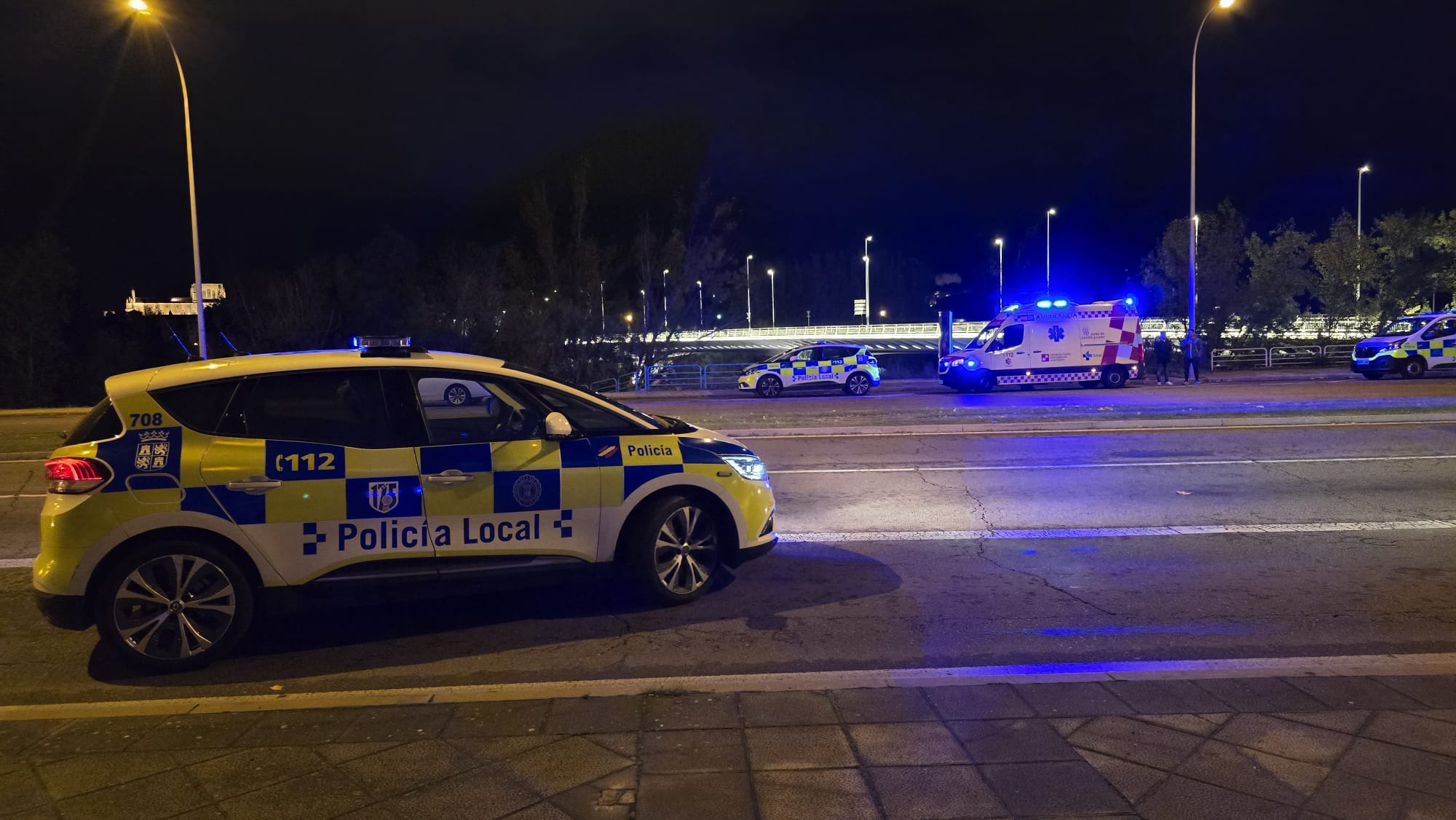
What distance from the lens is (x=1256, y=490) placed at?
1024 centimetres

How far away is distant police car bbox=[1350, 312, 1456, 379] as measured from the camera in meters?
27.5

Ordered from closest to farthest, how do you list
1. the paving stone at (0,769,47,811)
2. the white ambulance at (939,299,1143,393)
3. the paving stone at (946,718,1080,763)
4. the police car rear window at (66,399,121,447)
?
1. the paving stone at (0,769,47,811)
2. the paving stone at (946,718,1080,763)
3. the police car rear window at (66,399,121,447)
4. the white ambulance at (939,299,1143,393)

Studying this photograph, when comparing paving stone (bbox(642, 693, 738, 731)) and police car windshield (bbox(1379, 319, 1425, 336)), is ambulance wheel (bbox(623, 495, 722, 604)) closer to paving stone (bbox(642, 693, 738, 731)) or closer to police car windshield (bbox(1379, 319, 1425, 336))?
paving stone (bbox(642, 693, 738, 731))

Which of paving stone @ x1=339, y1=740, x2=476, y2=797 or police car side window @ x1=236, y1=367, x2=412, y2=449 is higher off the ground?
police car side window @ x1=236, y1=367, x2=412, y2=449

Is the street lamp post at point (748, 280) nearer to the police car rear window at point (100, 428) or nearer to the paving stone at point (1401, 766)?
the police car rear window at point (100, 428)

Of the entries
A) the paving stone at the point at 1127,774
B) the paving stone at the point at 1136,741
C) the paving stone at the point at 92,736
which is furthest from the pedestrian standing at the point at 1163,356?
the paving stone at the point at 92,736

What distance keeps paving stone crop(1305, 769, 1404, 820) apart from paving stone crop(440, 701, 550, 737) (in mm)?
3129

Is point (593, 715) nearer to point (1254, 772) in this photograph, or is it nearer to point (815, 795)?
point (815, 795)

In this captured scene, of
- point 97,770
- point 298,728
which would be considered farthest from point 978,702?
point 97,770

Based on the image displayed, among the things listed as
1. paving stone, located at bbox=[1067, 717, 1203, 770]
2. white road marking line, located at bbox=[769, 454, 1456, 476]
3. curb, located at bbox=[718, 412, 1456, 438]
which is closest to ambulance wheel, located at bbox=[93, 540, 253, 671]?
paving stone, located at bbox=[1067, 717, 1203, 770]

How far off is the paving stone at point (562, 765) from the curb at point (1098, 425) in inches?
466

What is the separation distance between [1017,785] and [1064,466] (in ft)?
29.4

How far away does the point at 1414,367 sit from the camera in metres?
27.6

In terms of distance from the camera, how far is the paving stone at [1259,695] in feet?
14.3
